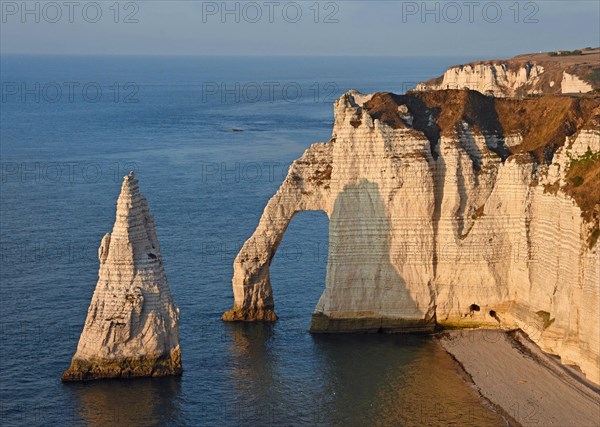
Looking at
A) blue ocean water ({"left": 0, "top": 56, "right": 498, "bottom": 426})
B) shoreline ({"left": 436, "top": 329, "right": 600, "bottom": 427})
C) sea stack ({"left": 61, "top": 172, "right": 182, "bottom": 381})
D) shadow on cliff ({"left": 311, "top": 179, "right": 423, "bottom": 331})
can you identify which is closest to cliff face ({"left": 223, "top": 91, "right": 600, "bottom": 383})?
shadow on cliff ({"left": 311, "top": 179, "right": 423, "bottom": 331})

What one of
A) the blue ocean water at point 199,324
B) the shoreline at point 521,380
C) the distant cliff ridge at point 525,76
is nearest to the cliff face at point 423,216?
the shoreline at point 521,380

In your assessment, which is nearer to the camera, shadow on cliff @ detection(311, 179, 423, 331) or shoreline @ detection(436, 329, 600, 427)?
shoreline @ detection(436, 329, 600, 427)

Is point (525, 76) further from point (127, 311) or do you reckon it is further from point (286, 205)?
point (127, 311)

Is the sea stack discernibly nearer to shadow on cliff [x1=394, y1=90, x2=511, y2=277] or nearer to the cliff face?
the cliff face

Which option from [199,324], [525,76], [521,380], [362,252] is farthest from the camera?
[525,76]

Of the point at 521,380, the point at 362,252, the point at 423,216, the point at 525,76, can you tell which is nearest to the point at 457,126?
the point at 423,216

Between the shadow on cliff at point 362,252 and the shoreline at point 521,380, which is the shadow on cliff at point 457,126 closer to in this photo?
the shadow on cliff at point 362,252
